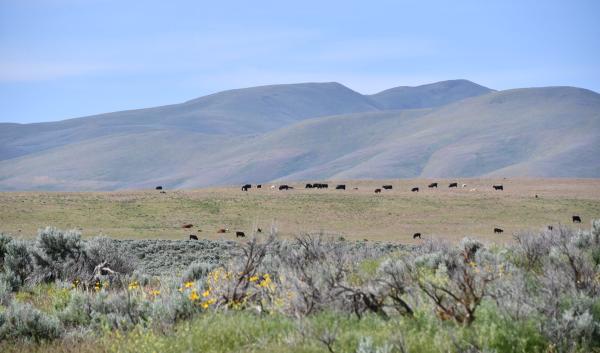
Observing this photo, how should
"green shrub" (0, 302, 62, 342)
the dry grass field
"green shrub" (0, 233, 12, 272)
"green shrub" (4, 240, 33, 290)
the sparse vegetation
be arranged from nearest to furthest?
the sparse vegetation → "green shrub" (0, 302, 62, 342) → "green shrub" (4, 240, 33, 290) → "green shrub" (0, 233, 12, 272) → the dry grass field

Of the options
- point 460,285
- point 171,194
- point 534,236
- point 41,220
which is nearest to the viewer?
point 460,285

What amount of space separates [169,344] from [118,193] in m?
59.8

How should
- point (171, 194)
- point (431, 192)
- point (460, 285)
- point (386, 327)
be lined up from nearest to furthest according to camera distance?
point (386, 327) < point (460, 285) < point (171, 194) < point (431, 192)

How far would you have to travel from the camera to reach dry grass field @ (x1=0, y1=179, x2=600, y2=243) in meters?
47.6

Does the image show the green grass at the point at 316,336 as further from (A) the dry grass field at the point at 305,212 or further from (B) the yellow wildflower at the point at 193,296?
(A) the dry grass field at the point at 305,212

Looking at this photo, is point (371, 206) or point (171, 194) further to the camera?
point (171, 194)

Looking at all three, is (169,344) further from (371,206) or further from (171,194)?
(171,194)

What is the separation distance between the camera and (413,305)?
9773mm

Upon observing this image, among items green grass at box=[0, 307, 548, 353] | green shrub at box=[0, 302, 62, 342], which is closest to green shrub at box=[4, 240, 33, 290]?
green shrub at box=[0, 302, 62, 342]

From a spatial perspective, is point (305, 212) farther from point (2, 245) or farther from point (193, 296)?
point (193, 296)

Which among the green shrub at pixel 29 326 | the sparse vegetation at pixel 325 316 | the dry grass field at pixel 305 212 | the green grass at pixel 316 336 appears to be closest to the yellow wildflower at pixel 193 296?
the sparse vegetation at pixel 325 316

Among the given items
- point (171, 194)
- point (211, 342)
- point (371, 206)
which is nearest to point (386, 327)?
point (211, 342)

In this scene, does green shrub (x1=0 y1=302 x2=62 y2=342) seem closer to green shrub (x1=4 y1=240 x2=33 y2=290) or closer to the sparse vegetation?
the sparse vegetation

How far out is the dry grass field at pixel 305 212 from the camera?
47.6 meters
